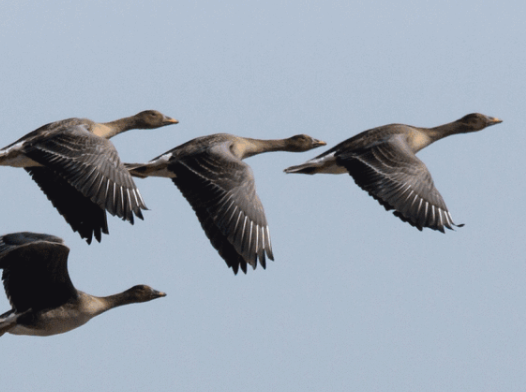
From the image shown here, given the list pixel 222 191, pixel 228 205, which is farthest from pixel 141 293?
pixel 228 205

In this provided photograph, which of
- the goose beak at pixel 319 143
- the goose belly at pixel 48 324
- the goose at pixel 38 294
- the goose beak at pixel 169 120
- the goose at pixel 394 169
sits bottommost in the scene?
the goose belly at pixel 48 324

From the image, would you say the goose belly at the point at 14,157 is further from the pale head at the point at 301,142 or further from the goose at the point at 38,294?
the pale head at the point at 301,142

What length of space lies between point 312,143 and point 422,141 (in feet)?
7.93

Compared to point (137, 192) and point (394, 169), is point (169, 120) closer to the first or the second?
point (137, 192)

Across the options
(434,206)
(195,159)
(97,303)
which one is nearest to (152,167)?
(195,159)

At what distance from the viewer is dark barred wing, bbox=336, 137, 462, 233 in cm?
2722

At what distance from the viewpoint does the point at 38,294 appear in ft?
86.8

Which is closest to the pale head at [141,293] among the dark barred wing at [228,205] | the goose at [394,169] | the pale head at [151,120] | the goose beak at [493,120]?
the dark barred wing at [228,205]

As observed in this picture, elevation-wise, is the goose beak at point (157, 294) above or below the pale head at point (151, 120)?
below

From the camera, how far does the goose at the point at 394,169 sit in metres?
27.3

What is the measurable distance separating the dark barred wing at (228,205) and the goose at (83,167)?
1.38 metres

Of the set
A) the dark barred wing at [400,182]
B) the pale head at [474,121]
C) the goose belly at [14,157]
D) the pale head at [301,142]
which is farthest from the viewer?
the pale head at [474,121]

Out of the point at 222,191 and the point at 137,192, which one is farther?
the point at 222,191

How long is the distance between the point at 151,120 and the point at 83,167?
4.92 m
